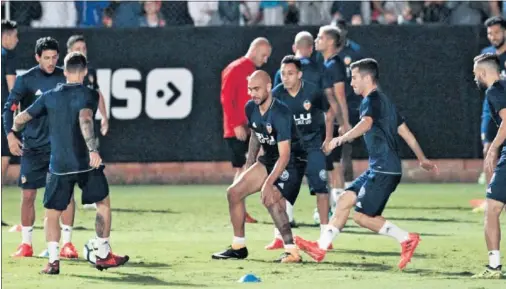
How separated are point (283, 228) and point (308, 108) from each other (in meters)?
1.74

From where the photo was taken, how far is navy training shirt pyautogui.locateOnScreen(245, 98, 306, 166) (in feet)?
46.7

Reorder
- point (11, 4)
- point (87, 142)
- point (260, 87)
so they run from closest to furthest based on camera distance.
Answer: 1. point (87, 142)
2. point (260, 87)
3. point (11, 4)

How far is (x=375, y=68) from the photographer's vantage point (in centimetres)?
1385

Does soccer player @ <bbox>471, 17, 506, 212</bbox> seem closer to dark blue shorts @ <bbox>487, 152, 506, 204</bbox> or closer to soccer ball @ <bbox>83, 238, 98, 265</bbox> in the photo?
dark blue shorts @ <bbox>487, 152, 506, 204</bbox>

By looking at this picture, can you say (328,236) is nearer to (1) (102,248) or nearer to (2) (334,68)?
(1) (102,248)

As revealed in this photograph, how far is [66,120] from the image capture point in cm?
1360

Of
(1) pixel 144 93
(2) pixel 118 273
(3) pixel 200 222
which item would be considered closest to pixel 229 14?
(1) pixel 144 93

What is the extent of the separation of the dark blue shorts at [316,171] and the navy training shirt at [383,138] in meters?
2.20

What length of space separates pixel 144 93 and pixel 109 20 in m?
1.36

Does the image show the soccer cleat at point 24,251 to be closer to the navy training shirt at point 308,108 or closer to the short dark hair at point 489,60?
the navy training shirt at point 308,108

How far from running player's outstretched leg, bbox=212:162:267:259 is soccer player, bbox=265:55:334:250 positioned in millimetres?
862

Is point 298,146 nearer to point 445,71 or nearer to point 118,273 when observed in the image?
point 118,273

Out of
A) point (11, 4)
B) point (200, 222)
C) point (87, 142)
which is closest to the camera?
point (87, 142)

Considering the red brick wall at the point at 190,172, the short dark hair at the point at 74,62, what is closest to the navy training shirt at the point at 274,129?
the short dark hair at the point at 74,62
